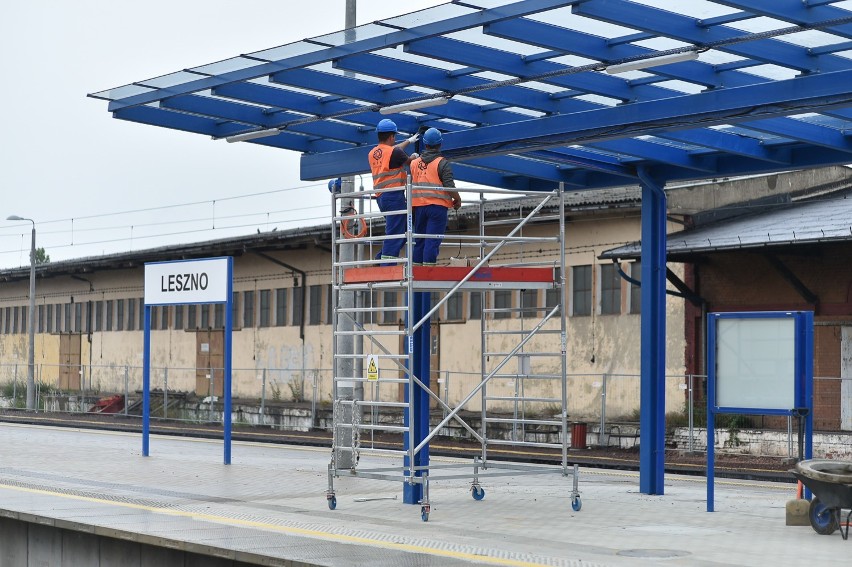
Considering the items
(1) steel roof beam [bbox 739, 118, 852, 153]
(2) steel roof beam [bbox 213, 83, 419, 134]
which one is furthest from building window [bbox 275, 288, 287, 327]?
(1) steel roof beam [bbox 739, 118, 852, 153]

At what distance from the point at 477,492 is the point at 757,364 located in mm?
3531

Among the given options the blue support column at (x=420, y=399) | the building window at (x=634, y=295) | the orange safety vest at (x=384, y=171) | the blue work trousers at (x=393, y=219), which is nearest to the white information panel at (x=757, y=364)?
the blue support column at (x=420, y=399)

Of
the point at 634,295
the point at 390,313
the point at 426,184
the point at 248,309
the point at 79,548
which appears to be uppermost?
the point at 426,184

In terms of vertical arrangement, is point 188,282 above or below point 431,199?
below

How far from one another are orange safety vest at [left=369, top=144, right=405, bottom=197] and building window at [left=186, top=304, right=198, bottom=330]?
34734 mm

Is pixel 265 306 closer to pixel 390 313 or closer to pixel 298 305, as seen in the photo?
pixel 298 305

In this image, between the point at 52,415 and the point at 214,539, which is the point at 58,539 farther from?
the point at 52,415

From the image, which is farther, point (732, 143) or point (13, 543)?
point (732, 143)

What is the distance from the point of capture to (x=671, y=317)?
3103cm

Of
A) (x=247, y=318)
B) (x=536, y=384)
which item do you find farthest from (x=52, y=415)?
(x=536, y=384)

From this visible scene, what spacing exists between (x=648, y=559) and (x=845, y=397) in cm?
1808

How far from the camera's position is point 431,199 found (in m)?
13.7

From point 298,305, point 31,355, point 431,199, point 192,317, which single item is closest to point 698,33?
point 431,199

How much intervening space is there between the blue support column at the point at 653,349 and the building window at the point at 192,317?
33.9 metres
